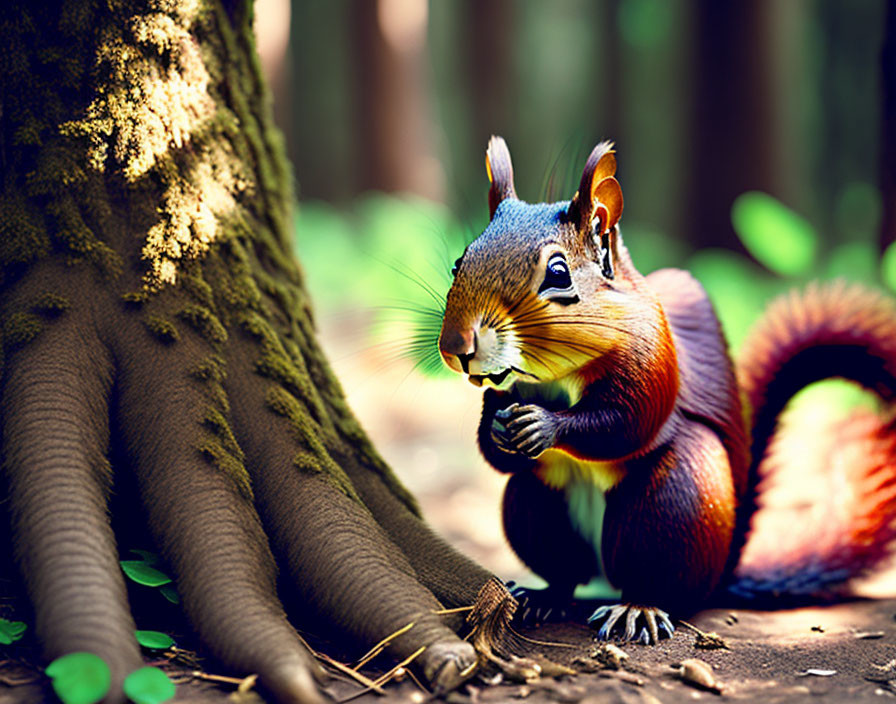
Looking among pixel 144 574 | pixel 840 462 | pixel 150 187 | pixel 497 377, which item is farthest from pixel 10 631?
pixel 840 462

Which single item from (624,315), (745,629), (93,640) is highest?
(624,315)

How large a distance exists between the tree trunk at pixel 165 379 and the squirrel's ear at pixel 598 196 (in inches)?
34.9

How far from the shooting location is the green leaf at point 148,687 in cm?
163

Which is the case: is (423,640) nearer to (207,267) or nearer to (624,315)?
(624,315)

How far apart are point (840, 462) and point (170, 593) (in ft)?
7.08

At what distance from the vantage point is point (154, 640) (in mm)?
1903

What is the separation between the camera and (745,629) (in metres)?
2.36

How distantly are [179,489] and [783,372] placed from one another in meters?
1.86

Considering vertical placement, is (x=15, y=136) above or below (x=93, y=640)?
above

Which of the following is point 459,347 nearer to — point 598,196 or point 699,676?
point 598,196

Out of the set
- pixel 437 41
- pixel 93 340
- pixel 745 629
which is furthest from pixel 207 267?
pixel 437 41

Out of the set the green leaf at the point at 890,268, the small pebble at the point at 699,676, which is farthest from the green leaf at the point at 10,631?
the green leaf at the point at 890,268

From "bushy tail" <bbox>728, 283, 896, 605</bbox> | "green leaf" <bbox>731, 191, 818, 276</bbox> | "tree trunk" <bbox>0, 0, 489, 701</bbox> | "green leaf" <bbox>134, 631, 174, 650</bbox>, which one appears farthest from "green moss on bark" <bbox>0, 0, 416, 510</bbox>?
"green leaf" <bbox>731, 191, 818, 276</bbox>

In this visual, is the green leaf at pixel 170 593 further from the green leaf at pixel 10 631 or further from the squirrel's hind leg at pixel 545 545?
the squirrel's hind leg at pixel 545 545
